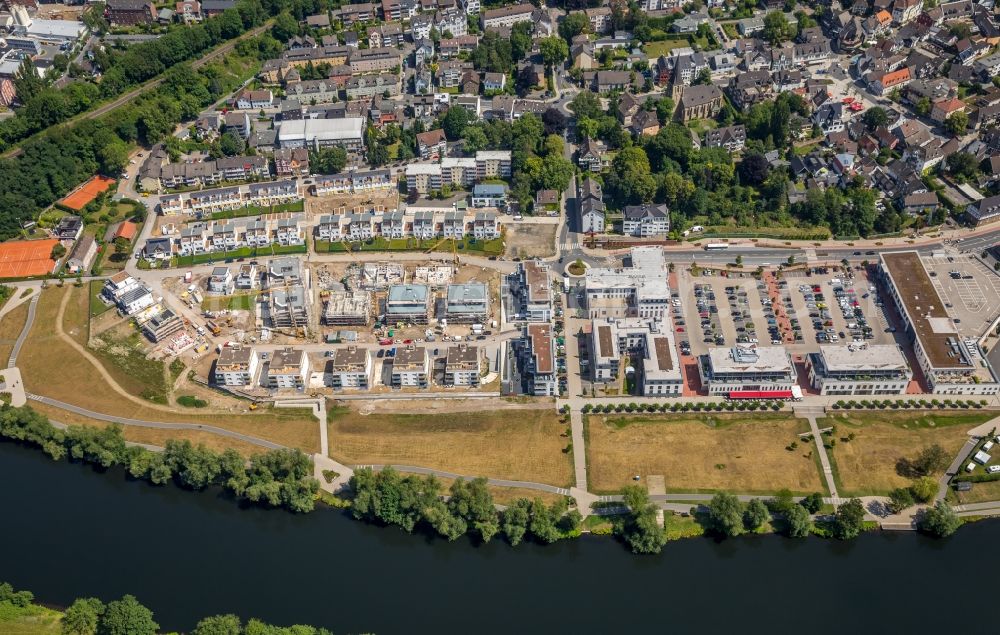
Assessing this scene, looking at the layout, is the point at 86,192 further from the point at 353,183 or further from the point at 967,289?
the point at 967,289

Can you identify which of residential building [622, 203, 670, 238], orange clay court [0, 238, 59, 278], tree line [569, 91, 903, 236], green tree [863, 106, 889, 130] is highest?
green tree [863, 106, 889, 130]

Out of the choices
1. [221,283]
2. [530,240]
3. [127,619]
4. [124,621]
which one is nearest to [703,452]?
[530,240]

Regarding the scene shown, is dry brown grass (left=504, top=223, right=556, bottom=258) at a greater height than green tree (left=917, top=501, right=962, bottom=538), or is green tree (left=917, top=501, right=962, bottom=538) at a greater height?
dry brown grass (left=504, top=223, right=556, bottom=258)

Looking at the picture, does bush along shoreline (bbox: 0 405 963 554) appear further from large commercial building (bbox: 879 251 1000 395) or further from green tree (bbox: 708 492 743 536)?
large commercial building (bbox: 879 251 1000 395)

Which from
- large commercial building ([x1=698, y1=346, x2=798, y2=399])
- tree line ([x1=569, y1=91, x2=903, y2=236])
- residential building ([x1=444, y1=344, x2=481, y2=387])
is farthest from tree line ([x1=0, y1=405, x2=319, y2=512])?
tree line ([x1=569, y1=91, x2=903, y2=236])

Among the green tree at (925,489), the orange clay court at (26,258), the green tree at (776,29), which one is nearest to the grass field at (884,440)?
the green tree at (925,489)

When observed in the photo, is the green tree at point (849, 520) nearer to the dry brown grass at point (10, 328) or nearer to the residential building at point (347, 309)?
the residential building at point (347, 309)
